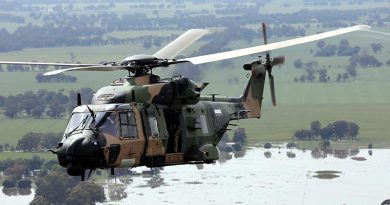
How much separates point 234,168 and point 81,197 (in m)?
12.8

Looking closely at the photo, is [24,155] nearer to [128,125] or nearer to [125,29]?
[128,125]

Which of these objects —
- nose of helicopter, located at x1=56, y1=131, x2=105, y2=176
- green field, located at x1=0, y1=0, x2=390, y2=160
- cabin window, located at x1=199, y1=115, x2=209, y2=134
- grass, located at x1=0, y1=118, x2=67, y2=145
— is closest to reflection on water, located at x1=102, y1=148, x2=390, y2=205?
green field, located at x1=0, y1=0, x2=390, y2=160

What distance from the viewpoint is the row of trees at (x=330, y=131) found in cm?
9356

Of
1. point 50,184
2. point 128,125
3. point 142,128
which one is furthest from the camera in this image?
point 50,184

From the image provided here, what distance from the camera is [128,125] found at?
2345 centimetres

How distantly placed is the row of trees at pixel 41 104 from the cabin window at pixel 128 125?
67.0m

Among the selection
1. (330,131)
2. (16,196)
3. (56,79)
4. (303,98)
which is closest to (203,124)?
(16,196)

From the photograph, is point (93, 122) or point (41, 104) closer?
point (93, 122)

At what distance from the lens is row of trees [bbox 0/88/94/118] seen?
94.9 m

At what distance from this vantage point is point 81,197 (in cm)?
7188

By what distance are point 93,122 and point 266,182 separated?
51.9 meters

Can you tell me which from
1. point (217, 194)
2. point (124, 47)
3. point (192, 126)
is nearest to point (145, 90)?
point (192, 126)

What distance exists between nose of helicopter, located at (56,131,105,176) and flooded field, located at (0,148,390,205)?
140 feet

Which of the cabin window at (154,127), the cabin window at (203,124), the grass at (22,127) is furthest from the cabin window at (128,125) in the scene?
the grass at (22,127)
